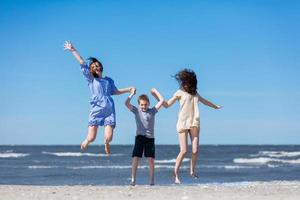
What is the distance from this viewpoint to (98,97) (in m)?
13.5

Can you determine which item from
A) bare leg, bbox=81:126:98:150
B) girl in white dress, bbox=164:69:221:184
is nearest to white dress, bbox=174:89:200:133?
girl in white dress, bbox=164:69:221:184

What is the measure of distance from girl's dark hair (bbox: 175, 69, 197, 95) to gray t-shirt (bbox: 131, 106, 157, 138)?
0.80 metres

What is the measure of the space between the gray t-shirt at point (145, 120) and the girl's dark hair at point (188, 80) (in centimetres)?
80

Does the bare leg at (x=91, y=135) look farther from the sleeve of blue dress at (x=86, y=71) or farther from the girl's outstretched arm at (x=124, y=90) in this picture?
the sleeve of blue dress at (x=86, y=71)

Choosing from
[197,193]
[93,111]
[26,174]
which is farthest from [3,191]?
[26,174]

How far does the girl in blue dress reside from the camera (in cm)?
1336

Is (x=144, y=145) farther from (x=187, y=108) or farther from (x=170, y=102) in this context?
(x=187, y=108)

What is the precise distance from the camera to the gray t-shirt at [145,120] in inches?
531

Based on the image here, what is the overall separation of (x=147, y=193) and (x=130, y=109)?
224 cm

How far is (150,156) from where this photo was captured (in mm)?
13727

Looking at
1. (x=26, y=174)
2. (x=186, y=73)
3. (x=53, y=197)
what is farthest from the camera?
(x=26, y=174)

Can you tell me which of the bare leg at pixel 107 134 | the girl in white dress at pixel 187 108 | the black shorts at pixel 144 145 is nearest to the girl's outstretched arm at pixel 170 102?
the girl in white dress at pixel 187 108

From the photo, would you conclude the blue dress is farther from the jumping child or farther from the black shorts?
the jumping child

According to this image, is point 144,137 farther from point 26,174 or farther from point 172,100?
point 26,174
